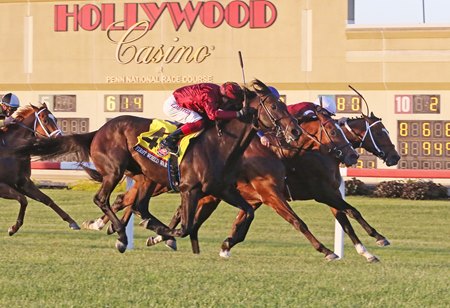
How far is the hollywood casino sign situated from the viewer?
25062 millimetres

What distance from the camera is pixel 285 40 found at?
24844 millimetres

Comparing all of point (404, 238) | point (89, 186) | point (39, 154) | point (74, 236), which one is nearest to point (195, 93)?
point (39, 154)

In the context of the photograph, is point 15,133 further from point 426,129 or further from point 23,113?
point 426,129

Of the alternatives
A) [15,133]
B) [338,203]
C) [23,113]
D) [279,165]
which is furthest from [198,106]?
[23,113]

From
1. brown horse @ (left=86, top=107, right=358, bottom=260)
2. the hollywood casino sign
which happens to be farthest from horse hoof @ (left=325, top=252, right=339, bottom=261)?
the hollywood casino sign

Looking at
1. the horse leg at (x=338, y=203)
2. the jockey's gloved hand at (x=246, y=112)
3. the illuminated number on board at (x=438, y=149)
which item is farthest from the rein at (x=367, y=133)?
the illuminated number on board at (x=438, y=149)

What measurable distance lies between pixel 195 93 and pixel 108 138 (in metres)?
1.27

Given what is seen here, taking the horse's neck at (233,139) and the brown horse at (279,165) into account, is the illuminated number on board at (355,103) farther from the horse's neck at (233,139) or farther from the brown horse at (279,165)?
the horse's neck at (233,139)

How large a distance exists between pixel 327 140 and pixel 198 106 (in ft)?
6.10

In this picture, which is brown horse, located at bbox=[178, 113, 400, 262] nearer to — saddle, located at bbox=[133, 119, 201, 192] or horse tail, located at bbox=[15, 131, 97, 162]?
saddle, located at bbox=[133, 119, 201, 192]

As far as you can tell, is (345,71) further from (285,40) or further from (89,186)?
(89,186)

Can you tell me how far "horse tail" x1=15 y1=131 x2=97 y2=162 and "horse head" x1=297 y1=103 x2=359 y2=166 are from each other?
7.41 feet

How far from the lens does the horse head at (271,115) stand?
10.6 meters

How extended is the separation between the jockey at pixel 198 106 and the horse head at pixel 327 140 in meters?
1.55
